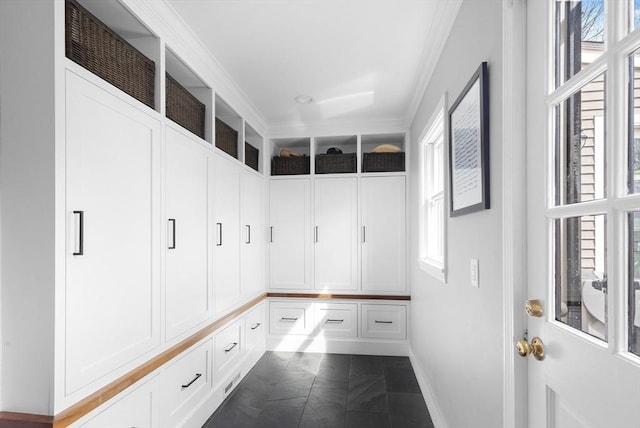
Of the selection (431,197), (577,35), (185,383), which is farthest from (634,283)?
(185,383)

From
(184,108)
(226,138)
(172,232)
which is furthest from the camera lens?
(226,138)

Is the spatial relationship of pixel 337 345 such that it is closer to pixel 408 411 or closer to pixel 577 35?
pixel 408 411

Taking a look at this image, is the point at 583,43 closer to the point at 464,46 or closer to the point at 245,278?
the point at 464,46

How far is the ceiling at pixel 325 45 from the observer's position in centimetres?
179

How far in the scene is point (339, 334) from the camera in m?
3.62

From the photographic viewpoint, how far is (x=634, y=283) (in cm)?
68

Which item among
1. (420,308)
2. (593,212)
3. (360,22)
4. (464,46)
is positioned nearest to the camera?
(593,212)

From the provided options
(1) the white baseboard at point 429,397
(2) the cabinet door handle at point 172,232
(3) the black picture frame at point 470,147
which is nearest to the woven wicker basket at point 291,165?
(2) the cabinet door handle at point 172,232

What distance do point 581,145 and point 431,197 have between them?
1.88 meters

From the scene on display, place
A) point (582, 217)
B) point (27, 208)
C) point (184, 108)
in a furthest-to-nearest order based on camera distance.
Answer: point (184, 108) < point (27, 208) < point (582, 217)

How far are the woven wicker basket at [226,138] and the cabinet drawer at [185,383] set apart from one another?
149cm

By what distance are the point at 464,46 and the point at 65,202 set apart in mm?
1845

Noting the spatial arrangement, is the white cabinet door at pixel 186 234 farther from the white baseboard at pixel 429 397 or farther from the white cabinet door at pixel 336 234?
the white baseboard at pixel 429 397

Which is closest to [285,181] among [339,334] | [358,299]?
[358,299]
